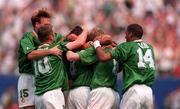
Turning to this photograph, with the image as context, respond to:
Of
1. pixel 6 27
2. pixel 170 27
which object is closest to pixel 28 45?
pixel 170 27

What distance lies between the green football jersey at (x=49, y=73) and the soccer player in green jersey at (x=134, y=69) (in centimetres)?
63

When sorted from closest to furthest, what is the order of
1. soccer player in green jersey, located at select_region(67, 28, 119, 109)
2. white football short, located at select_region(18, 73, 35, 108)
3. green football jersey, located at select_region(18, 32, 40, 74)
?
soccer player in green jersey, located at select_region(67, 28, 119, 109) → green football jersey, located at select_region(18, 32, 40, 74) → white football short, located at select_region(18, 73, 35, 108)

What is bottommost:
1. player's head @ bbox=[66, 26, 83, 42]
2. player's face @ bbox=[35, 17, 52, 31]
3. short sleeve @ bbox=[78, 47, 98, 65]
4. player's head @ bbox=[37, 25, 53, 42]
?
short sleeve @ bbox=[78, 47, 98, 65]

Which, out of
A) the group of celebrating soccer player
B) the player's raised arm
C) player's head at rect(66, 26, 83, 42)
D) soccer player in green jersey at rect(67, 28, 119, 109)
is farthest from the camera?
player's head at rect(66, 26, 83, 42)

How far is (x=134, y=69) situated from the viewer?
42.5 feet

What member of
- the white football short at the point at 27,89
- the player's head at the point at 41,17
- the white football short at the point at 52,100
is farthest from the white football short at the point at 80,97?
the player's head at the point at 41,17

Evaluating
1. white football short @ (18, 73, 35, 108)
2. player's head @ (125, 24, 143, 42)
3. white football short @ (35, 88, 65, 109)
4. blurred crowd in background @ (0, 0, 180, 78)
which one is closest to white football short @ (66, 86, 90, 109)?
white football short @ (35, 88, 65, 109)

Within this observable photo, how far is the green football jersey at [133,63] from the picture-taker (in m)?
12.9

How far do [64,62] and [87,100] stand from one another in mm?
680

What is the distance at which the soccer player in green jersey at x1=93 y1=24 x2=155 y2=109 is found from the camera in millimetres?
12867

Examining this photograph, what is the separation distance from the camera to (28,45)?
13.2 metres

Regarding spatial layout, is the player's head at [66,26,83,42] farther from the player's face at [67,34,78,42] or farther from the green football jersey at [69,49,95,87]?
the green football jersey at [69,49,95,87]

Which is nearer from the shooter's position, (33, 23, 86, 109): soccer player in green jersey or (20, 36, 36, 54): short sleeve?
(33, 23, 86, 109): soccer player in green jersey

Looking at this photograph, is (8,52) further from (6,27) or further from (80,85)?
(80,85)
